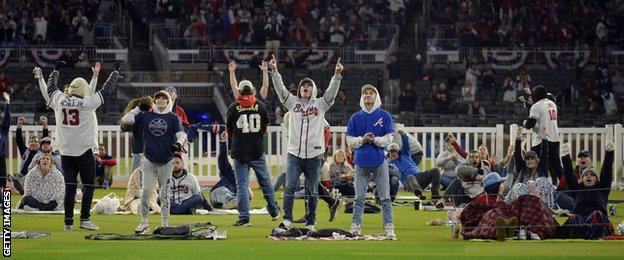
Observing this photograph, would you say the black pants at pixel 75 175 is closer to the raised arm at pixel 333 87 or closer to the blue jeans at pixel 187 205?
the blue jeans at pixel 187 205

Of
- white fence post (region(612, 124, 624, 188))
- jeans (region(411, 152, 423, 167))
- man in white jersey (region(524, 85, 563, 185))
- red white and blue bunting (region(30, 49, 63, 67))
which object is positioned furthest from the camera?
red white and blue bunting (region(30, 49, 63, 67))

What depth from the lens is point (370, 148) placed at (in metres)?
19.9

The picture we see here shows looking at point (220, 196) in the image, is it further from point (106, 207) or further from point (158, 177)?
point (158, 177)

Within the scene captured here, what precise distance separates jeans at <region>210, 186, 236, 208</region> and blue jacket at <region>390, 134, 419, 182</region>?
3.51 meters

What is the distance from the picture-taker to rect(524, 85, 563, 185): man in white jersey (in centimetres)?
2438

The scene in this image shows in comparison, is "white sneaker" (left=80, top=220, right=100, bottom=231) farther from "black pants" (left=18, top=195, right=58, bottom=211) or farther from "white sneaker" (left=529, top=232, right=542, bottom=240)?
"white sneaker" (left=529, top=232, right=542, bottom=240)

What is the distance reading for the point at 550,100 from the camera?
24.9 metres

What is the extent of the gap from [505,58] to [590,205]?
27.2m

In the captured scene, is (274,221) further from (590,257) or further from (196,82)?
(196,82)

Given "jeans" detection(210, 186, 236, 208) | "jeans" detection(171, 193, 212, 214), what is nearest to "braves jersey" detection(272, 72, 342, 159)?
"jeans" detection(171, 193, 212, 214)

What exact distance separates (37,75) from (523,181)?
22.3 feet

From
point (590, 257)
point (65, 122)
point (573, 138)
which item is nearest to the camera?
point (590, 257)

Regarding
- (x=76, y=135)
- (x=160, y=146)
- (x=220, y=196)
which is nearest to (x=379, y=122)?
(x=160, y=146)

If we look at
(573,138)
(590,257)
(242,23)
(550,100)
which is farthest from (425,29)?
(590,257)
